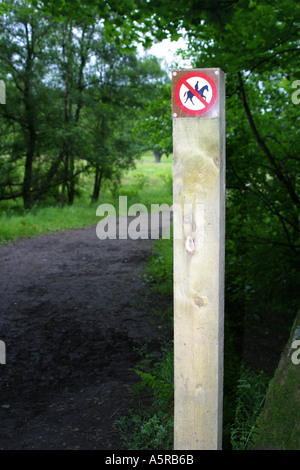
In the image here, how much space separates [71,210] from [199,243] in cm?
1350

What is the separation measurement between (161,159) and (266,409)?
4229 centimetres

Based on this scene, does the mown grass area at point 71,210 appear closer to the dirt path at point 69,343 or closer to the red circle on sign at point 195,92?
the dirt path at point 69,343

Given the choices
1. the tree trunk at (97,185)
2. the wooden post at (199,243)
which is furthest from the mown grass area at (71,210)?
the wooden post at (199,243)

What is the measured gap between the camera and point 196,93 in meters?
1.85

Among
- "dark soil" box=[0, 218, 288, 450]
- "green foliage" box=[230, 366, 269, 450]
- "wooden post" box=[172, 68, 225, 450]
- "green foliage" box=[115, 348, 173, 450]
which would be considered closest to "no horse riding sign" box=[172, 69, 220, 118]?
"wooden post" box=[172, 68, 225, 450]

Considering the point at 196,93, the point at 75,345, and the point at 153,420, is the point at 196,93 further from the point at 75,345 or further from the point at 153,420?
the point at 75,345

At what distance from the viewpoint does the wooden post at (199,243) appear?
185 centimetres

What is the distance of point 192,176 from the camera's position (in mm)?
1875

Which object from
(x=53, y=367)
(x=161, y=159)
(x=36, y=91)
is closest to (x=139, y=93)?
(x=36, y=91)

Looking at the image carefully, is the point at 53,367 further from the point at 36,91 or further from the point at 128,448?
the point at 36,91

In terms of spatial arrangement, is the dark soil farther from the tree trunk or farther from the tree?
the tree trunk

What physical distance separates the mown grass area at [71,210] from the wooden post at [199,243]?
28.9ft

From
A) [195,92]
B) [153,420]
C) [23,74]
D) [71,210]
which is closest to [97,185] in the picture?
[71,210]

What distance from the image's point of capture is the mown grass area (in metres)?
11.3
